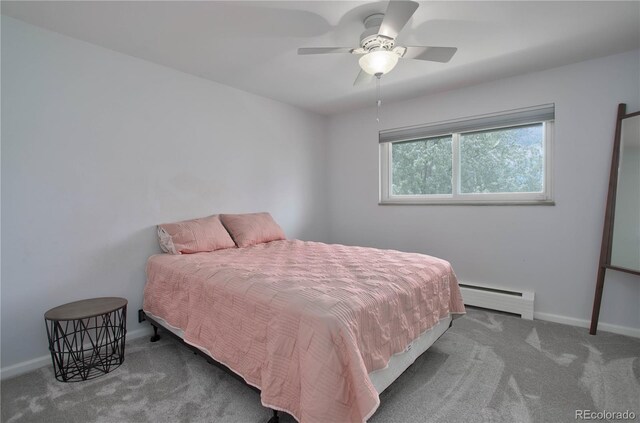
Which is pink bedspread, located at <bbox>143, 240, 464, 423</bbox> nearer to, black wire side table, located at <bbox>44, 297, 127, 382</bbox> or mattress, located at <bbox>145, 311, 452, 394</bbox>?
mattress, located at <bbox>145, 311, 452, 394</bbox>

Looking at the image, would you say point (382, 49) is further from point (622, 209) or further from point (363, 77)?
point (622, 209)

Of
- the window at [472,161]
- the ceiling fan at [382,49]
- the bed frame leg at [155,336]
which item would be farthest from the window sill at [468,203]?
the bed frame leg at [155,336]

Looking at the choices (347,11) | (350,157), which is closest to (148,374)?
(347,11)

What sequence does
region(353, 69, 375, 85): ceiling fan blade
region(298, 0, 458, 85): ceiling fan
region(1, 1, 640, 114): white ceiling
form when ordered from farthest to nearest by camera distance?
1. region(353, 69, 375, 85): ceiling fan blade
2. region(1, 1, 640, 114): white ceiling
3. region(298, 0, 458, 85): ceiling fan

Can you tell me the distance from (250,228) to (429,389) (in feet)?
6.43

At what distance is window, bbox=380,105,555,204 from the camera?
2.84 m

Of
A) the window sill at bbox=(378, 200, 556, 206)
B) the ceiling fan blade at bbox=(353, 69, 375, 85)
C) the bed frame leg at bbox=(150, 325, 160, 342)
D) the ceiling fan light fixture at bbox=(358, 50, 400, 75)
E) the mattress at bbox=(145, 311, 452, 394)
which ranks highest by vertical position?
the ceiling fan blade at bbox=(353, 69, 375, 85)

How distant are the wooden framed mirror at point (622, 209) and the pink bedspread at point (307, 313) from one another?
1257 millimetres

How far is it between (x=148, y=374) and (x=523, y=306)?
118 inches

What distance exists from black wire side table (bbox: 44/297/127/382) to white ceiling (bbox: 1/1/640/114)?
5.92 feet

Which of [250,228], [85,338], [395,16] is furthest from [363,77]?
[85,338]

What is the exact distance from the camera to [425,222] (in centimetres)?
343

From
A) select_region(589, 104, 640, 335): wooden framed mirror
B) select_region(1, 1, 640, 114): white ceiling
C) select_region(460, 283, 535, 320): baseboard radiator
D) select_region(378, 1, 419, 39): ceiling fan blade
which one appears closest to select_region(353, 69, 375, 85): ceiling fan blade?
select_region(1, 1, 640, 114): white ceiling

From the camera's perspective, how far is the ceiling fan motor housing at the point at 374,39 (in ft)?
5.74
